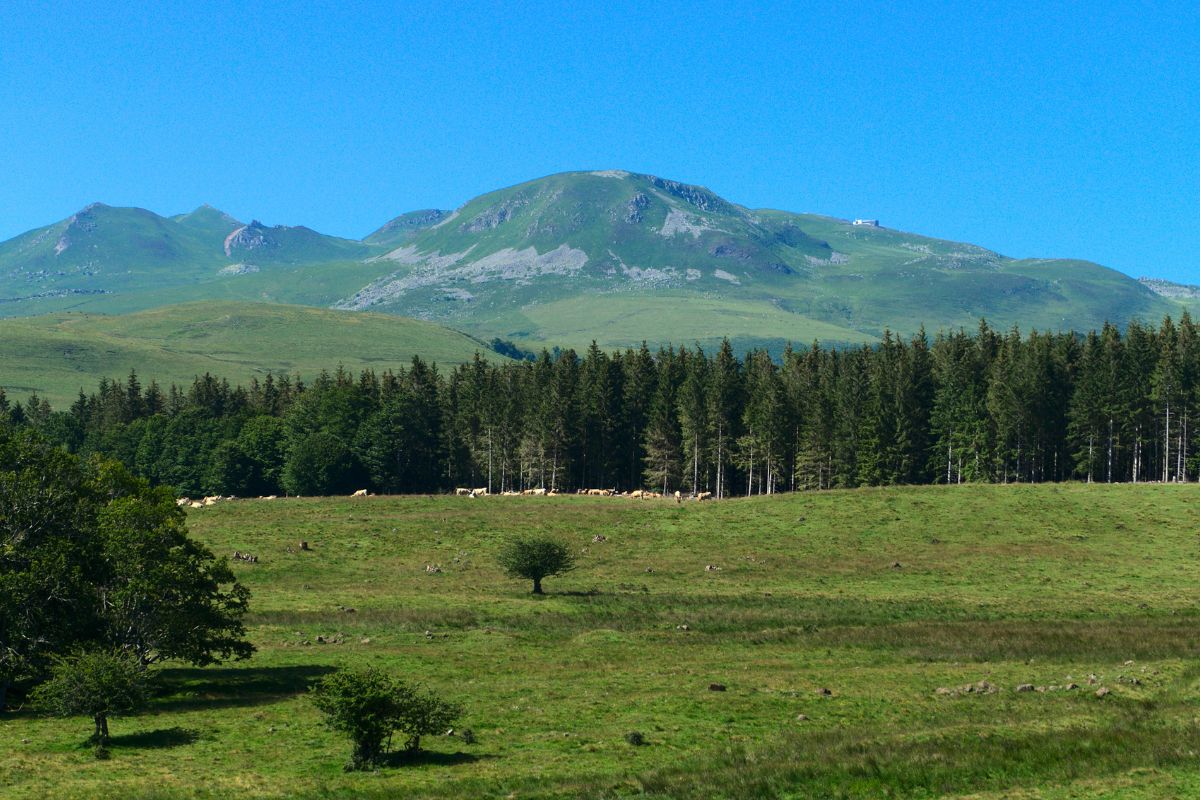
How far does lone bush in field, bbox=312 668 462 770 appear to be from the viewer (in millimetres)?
33344

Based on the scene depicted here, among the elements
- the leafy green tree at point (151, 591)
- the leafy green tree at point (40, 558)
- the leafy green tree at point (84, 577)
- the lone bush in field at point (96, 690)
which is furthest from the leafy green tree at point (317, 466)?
the lone bush in field at point (96, 690)

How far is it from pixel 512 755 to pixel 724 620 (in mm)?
27380

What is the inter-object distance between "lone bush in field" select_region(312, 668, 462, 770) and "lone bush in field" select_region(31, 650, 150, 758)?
6545 millimetres

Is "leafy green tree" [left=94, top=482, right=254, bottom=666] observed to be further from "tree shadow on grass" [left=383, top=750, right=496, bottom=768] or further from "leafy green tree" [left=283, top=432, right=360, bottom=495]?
"leafy green tree" [left=283, top=432, right=360, bottom=495]

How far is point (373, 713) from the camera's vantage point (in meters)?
33.6

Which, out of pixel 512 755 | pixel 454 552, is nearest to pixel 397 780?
pixel 512 755

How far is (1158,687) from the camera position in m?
40.5

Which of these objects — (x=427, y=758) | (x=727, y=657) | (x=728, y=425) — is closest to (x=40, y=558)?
(x=427, y=758)

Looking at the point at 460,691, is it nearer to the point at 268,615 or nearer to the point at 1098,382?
the point at 268,615

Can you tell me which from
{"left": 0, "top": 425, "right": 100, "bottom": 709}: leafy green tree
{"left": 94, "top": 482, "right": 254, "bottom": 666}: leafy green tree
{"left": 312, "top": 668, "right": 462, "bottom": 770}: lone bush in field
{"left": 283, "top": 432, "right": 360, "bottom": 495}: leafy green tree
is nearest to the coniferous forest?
{"left": 283, "top": 432, "right": 360, "bottom": 495}: leafy green tree

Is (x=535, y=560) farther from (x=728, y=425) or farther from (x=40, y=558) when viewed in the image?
(x=728, y=425)

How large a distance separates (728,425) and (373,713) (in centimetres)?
9289

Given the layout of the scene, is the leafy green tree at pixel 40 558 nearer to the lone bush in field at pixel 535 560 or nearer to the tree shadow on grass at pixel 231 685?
the tree shadow on grass at pixel 231 685

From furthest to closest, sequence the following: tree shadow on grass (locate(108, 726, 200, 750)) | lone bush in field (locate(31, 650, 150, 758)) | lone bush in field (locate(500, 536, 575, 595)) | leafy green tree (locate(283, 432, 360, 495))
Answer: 1. leafy green tree (locate(283, 432, 360, 495))
2. lone bush in field (locate(500, 536, 575, 595))
3. tree shadow on grass (locate(108, 726, 200, 750))
4. lone bush in field (locate(31, 650, 150, 758))
